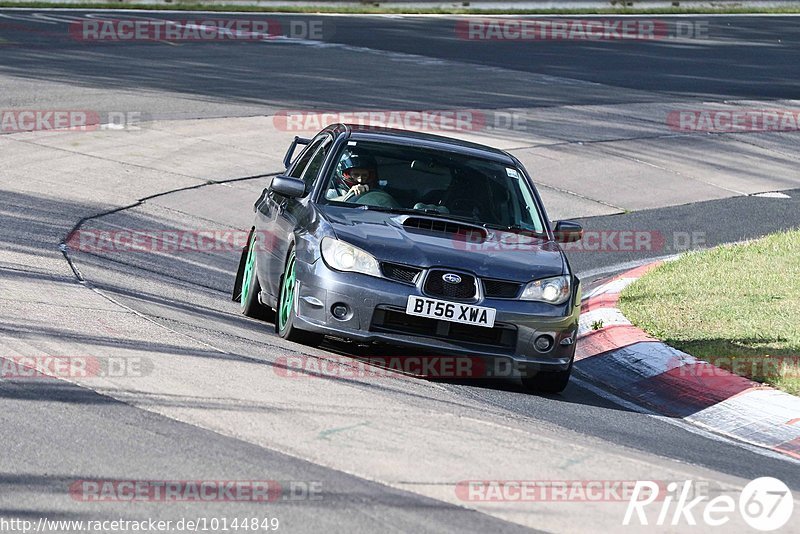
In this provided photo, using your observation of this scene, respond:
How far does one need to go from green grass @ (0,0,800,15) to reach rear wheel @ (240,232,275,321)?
25313mm

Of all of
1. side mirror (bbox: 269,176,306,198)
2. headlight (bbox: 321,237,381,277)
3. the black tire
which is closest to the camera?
headlight (bbox: 321,237,381,277)

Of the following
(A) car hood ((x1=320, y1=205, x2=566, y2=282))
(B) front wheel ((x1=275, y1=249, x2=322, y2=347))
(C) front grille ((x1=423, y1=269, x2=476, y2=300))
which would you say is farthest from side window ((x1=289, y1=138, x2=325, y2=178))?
(C) front grille ((x1=423, y1=269, x2=476, y2=300))

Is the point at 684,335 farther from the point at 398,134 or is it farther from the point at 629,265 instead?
the point at 629,265

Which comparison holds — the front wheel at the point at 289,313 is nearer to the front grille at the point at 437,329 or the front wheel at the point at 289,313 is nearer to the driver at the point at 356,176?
the front grille at the point at 437,329

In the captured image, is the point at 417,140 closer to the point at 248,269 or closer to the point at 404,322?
the point at 248,269

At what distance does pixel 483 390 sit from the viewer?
8344 millimetres

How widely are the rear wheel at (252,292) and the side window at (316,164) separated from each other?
0.71 meters

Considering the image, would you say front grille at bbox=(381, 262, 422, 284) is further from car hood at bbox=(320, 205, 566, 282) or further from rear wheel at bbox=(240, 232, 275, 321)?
rear wheel at bbox=(240, 232, 275, 321)

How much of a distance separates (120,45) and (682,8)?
23821 mm

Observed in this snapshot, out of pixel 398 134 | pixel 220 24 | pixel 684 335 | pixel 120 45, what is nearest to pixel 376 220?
pixel 398 134

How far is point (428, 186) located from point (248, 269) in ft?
5.72

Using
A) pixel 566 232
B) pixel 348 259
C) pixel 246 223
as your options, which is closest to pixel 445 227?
pixel 348 259

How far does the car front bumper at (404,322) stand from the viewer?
8.20 m

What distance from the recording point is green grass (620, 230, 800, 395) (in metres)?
9.57
